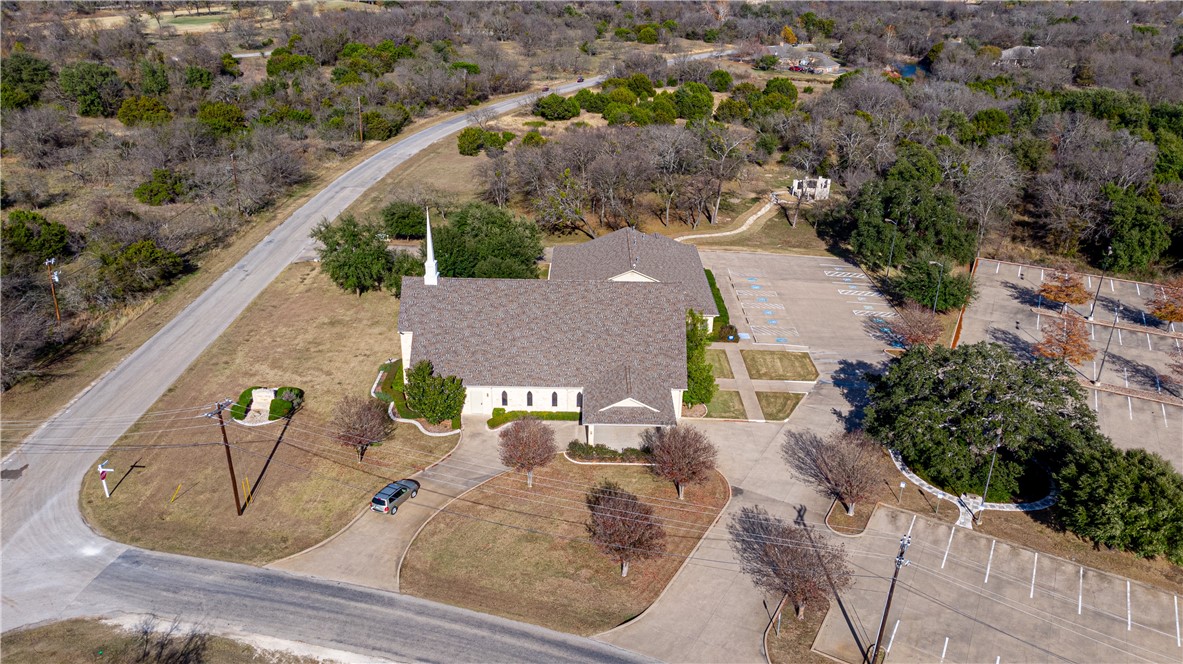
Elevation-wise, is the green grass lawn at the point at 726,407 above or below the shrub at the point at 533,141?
below

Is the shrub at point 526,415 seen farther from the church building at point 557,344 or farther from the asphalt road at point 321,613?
the asphalt road at point 321,613

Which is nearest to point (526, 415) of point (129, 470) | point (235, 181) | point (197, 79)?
point (129, 470)

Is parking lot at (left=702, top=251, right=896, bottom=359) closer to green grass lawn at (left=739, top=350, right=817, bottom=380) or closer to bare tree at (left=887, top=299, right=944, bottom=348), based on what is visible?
green grass lawn at (left=739, top=350, right=817, bottom=380)

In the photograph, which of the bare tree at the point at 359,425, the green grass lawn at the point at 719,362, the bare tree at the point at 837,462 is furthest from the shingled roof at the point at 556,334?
the bare tree at the point at 837,462

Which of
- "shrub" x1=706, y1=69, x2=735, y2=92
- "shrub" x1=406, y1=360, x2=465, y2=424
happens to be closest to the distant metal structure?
"shrub" x1=706, y1=69, x2=735, y2=92

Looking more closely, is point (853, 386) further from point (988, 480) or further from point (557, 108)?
point (557, 108)
